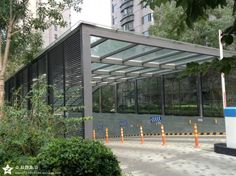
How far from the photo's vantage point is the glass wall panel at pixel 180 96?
2402 cm

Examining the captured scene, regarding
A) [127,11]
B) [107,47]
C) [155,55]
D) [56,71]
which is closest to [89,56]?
[107,47]

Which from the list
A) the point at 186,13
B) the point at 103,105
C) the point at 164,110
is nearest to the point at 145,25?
the point at 103,105

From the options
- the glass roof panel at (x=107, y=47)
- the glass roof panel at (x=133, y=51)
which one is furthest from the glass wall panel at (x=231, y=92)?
the glass roof panel at (x=107, y=47)

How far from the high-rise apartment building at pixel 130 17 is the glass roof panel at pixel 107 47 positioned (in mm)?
40240

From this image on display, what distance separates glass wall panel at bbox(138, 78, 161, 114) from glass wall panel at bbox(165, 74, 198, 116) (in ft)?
3.52

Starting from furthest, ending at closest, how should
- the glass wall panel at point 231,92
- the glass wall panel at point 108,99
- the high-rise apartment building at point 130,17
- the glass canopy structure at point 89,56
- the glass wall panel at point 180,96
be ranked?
1. the high-rise apartment building at point 130,17
2. the glass wall panel at point 108,99
3. the glass wall panel at point 180,96
4. the glass wall panel at point 231,92
5. the glass canopy structure at point 89,56

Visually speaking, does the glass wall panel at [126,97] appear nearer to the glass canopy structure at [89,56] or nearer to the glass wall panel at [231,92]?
the glass canopy structure at [89,56]

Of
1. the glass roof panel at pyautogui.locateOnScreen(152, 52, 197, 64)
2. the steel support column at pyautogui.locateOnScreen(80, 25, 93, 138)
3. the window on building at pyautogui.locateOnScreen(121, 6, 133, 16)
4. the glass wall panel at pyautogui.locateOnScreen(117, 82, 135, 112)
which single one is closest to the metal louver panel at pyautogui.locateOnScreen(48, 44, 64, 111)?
the steel support column at pyautogui.locateOnScreen(80, 25, 93, 138)

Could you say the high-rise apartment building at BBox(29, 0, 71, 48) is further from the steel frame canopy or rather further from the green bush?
the green bush

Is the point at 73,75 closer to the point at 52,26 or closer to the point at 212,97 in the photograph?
the point at 212,97

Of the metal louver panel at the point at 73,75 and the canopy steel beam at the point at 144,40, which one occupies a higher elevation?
the canopy steel beam at the point at 144,40

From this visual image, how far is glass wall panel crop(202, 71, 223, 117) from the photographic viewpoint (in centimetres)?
2195

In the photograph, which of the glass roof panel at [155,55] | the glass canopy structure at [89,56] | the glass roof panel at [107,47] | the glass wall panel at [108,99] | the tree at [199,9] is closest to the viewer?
the tree at [199,9]

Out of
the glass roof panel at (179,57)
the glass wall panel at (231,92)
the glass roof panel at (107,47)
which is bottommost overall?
the glass wall panel at (231,92)
